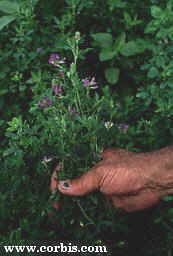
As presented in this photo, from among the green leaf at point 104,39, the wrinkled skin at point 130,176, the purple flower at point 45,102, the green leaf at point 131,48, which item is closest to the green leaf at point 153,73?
the green leaf at point 131,48

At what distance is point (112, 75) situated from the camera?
300cm

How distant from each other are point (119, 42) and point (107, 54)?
0.39 feet

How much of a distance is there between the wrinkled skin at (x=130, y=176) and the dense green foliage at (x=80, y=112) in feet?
0.18

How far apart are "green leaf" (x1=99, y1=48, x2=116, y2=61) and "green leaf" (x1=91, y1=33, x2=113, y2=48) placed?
3cm

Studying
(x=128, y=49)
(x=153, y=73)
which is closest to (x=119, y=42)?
(x=128, y=49)

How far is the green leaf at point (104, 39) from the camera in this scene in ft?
9.76

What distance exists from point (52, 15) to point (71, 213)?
1629mm

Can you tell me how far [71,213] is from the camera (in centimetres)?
206

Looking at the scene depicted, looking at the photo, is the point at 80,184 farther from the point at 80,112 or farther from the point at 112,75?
the point at 112,75

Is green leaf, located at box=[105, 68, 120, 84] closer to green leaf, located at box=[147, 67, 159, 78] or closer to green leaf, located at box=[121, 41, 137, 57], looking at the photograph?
green leaf, located at box=[121, 41, 137, 57]

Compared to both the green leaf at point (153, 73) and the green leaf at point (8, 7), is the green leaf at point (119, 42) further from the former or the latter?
the green leaf at point (8, 7)

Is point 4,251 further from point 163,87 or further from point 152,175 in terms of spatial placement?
point 163,87

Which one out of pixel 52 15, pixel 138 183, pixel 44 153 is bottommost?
pixel 138 183

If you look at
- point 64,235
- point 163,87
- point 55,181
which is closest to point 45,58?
point 163,87
